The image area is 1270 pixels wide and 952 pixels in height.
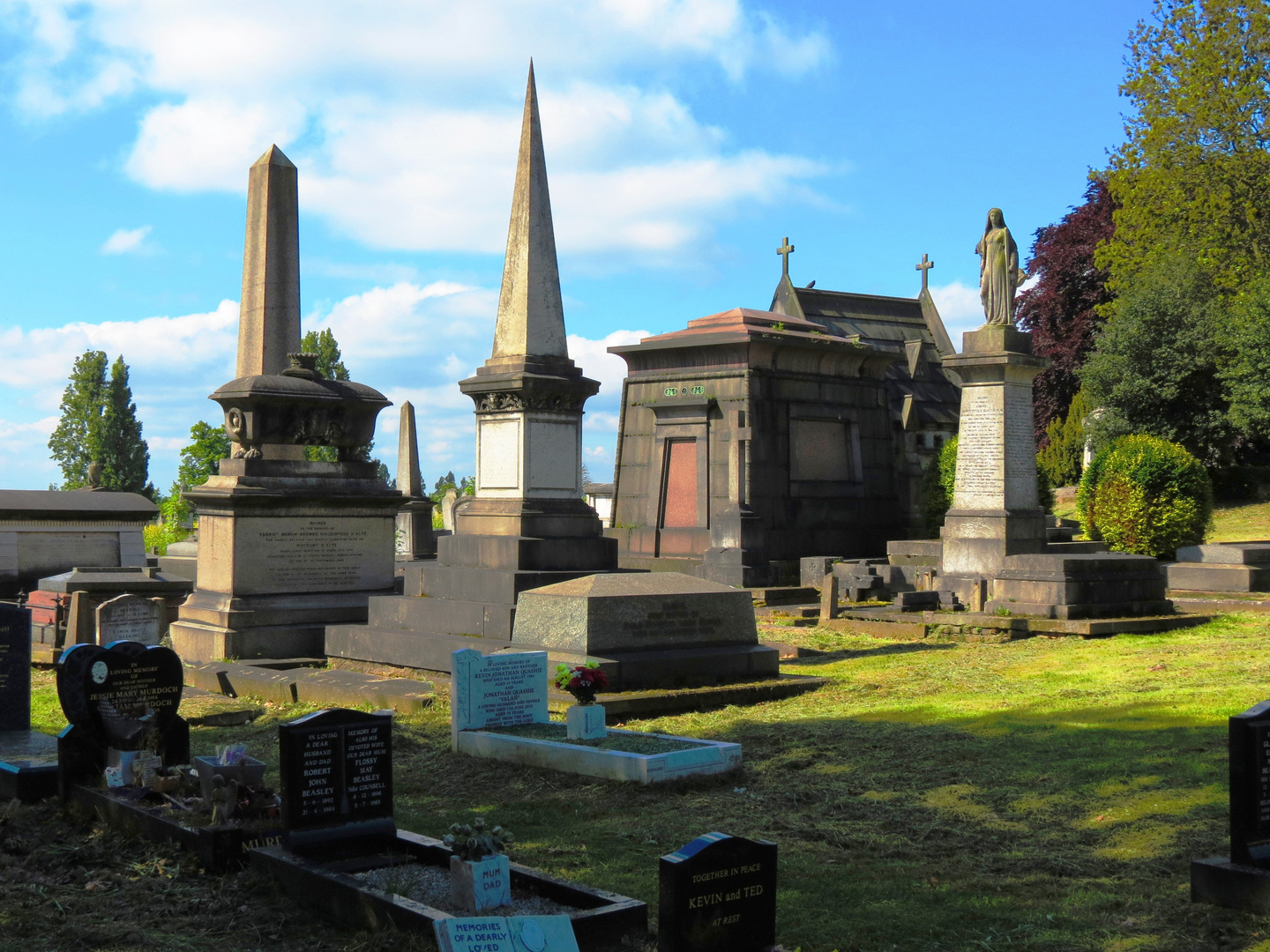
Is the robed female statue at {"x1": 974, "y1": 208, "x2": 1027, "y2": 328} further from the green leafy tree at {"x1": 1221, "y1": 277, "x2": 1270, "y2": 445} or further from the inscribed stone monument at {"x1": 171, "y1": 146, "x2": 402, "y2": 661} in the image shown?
the green leafy tree at {"x1": 1221, "y1": 277, "x2": 1270, "y2": 445}

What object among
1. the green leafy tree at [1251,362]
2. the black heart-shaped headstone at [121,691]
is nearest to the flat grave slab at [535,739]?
the black heart-shaped headstone at [121,691]

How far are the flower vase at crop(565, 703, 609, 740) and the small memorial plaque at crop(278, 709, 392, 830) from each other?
2316mm

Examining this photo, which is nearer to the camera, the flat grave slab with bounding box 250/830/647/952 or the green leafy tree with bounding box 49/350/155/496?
the flat grave slab with bounding box 250/830/647/952

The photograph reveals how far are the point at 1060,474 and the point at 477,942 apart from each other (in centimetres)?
3713

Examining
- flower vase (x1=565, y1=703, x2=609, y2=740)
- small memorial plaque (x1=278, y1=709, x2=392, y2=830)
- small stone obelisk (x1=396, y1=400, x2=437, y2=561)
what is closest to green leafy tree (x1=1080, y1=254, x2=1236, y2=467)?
small stone obelisk (x1=396, y1=400, x2=437, y2=561)

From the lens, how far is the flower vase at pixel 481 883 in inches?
180

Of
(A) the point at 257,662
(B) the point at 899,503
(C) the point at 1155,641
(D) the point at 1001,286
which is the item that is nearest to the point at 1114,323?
(B) the point at 899,503

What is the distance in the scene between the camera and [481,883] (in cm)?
459

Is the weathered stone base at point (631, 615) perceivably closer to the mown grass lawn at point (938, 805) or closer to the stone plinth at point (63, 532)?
the mown grass lawn at point (938, 805)

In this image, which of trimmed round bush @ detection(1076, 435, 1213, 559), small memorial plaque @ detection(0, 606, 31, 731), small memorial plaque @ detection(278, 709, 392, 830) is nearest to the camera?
small memorial plaque @ detection(278, 709, 392, 830)

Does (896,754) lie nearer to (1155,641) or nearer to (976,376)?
(1155,641)

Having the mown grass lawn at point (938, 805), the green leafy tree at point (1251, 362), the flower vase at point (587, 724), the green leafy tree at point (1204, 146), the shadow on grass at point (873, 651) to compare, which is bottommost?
the mown grass lawn at point (938, 805)

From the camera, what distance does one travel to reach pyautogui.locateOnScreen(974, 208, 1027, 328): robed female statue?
60.3ft

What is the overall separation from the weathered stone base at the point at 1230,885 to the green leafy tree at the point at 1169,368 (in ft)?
92.8
